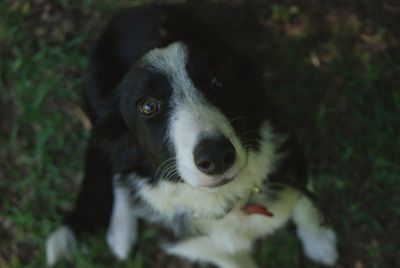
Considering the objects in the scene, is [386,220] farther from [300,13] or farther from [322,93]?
[300,13]

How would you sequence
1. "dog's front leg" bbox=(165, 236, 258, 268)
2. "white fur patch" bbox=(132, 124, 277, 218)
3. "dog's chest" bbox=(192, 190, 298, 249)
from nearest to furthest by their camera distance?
A: 1. "white fur patch" bbox=(132, 124, 277, 218)
2. "dog's chest" bbox=(192, 190, 298, 249)
3. "dog's front leg" bbox=(165, 236, 258, 268)

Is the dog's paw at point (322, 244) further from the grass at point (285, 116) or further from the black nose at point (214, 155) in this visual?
the black nose at point (214, 155)

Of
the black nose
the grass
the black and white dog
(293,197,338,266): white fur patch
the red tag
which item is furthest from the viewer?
the grass

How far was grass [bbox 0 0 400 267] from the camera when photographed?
360 centimetres

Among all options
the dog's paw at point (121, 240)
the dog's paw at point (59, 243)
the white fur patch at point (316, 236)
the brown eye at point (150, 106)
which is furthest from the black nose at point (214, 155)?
the dog's paw at point (59, 243)

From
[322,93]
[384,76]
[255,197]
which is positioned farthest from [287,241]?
[384,76]

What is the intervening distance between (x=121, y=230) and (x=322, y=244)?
145cm

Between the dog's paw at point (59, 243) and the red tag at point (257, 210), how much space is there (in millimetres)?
1458

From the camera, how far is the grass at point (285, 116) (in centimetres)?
360

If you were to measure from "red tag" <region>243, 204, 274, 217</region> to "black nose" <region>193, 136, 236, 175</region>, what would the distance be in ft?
2.22

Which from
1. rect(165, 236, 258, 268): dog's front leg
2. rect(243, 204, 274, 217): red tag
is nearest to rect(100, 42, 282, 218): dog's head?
rect(243, 204, 274, 217): red tag

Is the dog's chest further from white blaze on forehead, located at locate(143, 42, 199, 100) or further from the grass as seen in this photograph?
white blaze on forehead, located at locate(143, 42, 199, 100)

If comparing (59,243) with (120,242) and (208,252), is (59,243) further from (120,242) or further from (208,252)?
(208,252)

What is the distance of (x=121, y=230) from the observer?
3732 millimetres
